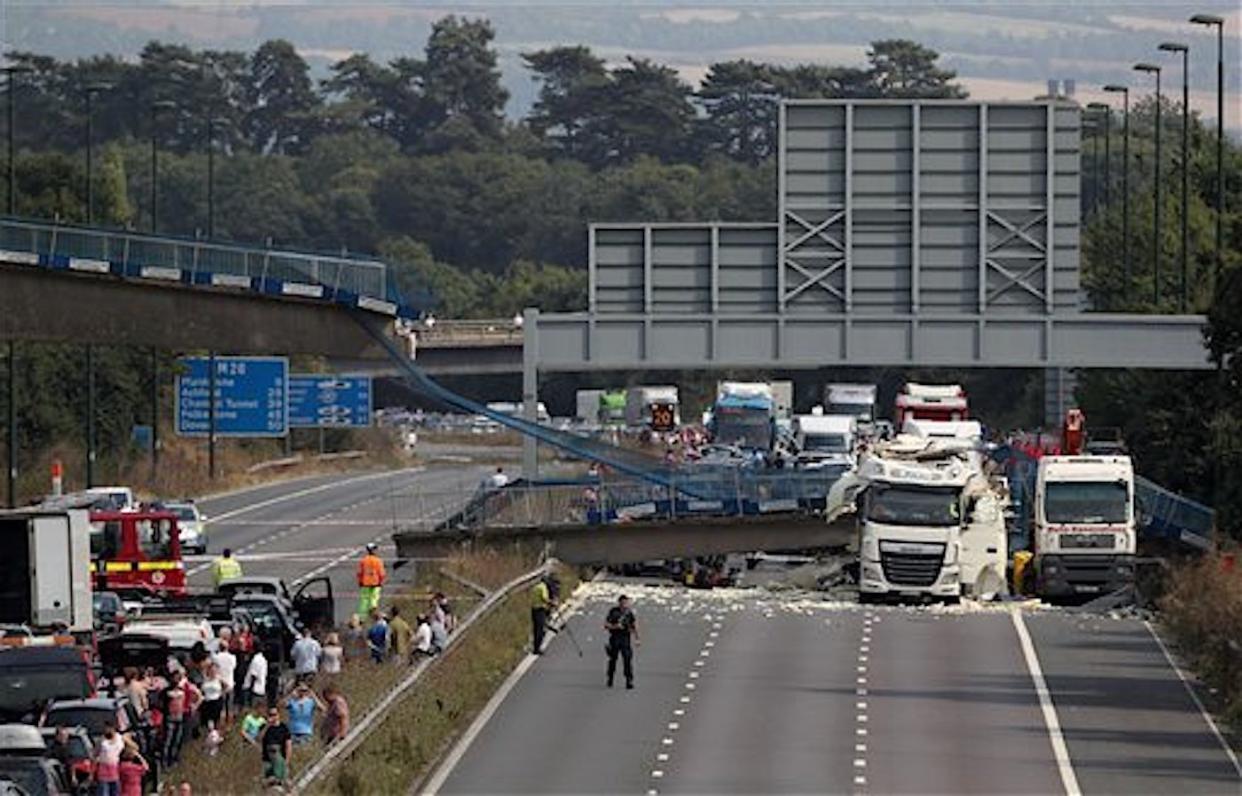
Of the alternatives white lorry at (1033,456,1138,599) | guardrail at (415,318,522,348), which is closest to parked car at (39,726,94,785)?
white lorry at (1033,456,1138,599)

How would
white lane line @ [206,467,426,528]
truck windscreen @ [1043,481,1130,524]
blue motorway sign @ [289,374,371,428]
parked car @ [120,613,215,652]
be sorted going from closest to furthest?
1. parked car @ [120,613,215,652]
2. truck windscreen @ [1043,481,1130,524]
3. white lane line @ [206,467,426,528]
4. blue motorway sign @ [289,374,371,428]

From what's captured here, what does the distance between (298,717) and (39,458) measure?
7260cm

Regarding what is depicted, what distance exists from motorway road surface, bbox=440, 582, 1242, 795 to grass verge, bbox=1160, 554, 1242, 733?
545 mm

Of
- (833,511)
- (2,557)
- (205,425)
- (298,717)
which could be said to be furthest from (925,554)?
(205,425)

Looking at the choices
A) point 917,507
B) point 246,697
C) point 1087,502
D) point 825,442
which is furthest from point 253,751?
point 825,442

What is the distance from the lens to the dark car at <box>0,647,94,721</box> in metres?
45.7

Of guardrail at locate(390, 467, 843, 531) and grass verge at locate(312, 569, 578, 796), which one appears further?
guardrail at locate(390, 467, 843, 531)

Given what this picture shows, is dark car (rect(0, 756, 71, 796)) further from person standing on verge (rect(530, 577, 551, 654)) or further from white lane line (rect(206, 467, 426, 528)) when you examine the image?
white lane line (rect(206, 467, 426, 528))

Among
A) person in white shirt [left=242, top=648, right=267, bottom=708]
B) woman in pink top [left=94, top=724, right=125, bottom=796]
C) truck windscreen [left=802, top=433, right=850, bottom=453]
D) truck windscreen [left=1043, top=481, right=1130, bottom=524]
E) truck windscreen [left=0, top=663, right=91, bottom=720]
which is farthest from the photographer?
truck windscreen [left=802, top=433, right=850, bottom=453]

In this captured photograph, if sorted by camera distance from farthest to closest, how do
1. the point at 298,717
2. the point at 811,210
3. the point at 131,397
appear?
the point at 131,397 → the point at 811,210 → the point at 298,717

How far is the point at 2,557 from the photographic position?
57.0 m

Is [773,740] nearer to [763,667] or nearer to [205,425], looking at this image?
[763,667]

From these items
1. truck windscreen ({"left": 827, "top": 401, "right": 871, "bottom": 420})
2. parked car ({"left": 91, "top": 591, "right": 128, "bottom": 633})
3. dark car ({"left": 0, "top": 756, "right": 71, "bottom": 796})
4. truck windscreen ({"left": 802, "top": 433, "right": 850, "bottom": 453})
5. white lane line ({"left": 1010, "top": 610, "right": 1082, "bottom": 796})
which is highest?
truck windscreen ({"left": 827, "top": 401, "right": 871, "bottom": 420})

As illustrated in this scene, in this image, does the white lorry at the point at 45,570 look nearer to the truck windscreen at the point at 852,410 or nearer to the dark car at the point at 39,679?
the dark car at the point at 39,679
